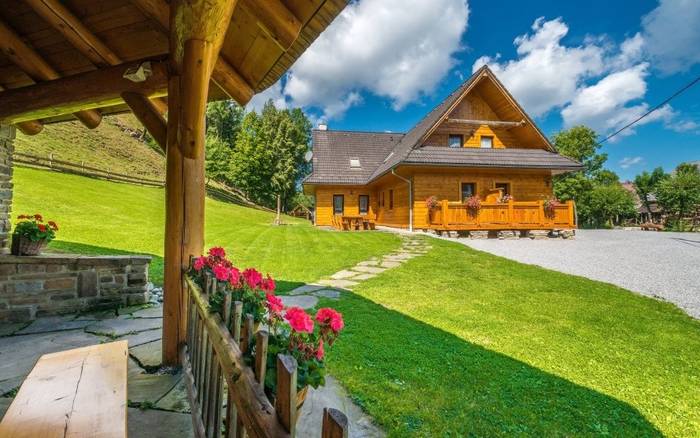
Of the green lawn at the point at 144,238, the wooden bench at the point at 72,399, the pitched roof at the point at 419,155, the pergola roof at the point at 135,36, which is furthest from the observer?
the pitched roof at the point at 419,155

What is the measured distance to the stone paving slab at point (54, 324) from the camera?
3.56 metres

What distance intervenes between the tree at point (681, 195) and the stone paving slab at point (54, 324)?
40038 mm

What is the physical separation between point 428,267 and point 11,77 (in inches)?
281

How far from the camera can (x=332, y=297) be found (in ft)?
16.2

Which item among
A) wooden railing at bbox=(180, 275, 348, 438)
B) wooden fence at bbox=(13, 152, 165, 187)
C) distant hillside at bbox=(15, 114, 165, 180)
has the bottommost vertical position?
wooden railing at bbox=(180, 275, 348, 438)

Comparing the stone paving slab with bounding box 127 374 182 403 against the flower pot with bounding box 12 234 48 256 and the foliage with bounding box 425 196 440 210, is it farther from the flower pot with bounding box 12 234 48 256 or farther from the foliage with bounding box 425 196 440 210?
the foliage with bounding box 425 196 440 210

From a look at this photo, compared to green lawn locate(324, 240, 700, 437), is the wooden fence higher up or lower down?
higher up

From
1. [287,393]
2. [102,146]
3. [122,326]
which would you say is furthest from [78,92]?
[102,146]

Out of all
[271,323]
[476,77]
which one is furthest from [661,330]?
[476,77]

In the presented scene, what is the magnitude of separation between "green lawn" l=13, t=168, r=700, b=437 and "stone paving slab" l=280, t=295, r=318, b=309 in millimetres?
332

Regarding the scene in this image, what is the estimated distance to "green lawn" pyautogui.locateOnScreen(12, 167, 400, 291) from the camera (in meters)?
7.59

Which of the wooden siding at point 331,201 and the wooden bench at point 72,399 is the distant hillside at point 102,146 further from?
the wooden bench at point 72,399

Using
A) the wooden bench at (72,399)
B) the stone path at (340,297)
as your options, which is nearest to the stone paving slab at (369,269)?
the stone path at (340,297)

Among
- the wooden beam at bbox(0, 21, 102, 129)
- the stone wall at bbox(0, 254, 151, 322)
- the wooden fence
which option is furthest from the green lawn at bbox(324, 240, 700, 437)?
the wooden fence
